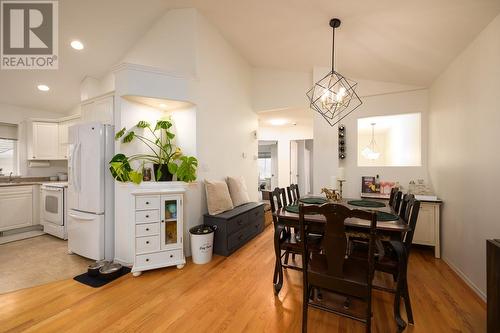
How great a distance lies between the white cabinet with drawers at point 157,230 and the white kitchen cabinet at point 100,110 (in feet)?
4.15

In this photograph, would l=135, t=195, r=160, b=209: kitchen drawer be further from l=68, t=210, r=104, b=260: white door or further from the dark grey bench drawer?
the dark grey bench drawer

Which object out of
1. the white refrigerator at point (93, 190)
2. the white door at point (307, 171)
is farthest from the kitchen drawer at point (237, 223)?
the white door at point (307, 171)

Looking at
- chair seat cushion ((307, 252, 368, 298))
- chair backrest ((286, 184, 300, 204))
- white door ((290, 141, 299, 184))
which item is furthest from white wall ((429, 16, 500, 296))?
white door ((290, 141, 299, 184))

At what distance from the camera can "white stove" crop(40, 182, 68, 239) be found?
3.68 metres

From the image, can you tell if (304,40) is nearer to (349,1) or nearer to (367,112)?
(349,1)

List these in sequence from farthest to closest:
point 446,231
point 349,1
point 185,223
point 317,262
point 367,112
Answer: point 367,112 → point 185,223 → point 446,231 → point 349,1 → point 317,262

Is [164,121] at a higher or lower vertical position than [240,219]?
higher

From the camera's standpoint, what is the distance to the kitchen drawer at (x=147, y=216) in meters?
2.47

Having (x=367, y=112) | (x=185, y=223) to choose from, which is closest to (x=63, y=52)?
Result: (x=185, y=223)

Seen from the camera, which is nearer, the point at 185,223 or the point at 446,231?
the point at 446,231

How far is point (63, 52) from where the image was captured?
11.3 ft

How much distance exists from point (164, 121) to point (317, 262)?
8.75 ft

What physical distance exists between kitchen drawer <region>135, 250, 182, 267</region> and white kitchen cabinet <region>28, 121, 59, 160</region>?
375 cm

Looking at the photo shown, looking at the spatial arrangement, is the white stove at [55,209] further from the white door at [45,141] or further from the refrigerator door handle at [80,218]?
the refrigerator door handle at [80,218]
